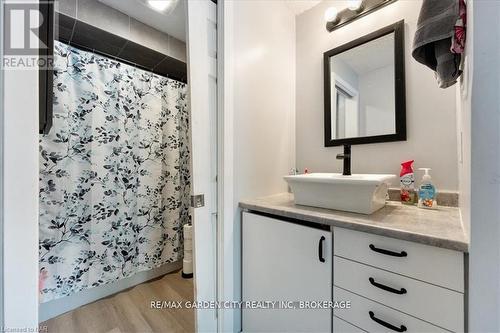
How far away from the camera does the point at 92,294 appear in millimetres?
1558

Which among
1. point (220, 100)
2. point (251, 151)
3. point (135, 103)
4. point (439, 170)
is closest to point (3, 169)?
point (220, 100)

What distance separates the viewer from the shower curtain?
4.52ft

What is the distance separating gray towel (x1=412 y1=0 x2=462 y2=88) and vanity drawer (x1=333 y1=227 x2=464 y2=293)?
24.0 inches

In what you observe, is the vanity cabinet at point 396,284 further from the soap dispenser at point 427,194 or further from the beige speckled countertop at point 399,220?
the soap dispenser at point 427,194

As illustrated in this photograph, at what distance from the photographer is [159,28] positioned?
1.77 m

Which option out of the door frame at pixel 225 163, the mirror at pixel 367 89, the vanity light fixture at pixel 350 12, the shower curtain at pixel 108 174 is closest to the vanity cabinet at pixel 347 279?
the door frame at pixel 225 163

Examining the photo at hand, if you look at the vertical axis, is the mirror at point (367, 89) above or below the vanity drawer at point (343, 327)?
above

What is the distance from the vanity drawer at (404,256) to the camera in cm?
61

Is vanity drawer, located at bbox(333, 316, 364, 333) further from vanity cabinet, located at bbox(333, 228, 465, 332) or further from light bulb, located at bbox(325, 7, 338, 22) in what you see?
light bulb, located at bbox(325, 7, 338, 22)

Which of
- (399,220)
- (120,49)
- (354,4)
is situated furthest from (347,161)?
(120,49)

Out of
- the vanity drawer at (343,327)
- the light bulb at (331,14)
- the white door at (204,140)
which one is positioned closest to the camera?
the vanity drawer at (343,327)

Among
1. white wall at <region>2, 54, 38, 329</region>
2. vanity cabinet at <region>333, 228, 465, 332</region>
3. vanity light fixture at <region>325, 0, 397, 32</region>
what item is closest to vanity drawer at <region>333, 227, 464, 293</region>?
vanity cabinet at <region>333, 228, 465, 332</region>

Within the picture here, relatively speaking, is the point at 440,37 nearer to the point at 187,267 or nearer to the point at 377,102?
the point at 377,102

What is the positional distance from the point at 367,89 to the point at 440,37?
26.1 inches
